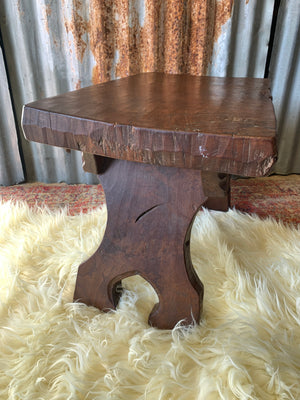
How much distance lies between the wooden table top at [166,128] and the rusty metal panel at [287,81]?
960mm

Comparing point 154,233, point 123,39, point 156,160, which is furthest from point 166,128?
point 123,39

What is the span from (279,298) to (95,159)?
1.74 ft

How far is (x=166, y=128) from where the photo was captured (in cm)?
49

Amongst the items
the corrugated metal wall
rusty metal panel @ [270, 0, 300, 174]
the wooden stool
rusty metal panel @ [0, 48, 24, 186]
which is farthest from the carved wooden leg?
rusty metal panel @ [270, 0, 300, 174]

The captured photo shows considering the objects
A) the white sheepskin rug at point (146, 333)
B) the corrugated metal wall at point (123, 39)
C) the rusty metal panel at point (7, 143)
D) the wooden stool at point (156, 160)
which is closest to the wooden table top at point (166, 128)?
the wooden stool at point (156, 160)

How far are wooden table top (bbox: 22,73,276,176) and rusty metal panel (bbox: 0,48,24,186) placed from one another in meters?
0.92

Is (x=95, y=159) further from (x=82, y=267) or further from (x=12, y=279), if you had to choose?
(x=12, y=279)

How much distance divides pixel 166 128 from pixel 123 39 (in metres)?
1.09

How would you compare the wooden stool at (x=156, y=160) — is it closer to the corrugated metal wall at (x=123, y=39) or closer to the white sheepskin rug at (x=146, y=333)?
the white sheepskin rug at (x=146, y=333)

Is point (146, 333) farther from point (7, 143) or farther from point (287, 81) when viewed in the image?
point (287, 81)

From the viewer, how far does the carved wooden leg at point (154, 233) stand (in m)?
0.62

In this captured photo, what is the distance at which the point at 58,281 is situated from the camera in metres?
0.83

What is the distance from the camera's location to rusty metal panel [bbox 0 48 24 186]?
146 centimetres

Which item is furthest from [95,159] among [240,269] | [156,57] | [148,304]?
[156,57]
